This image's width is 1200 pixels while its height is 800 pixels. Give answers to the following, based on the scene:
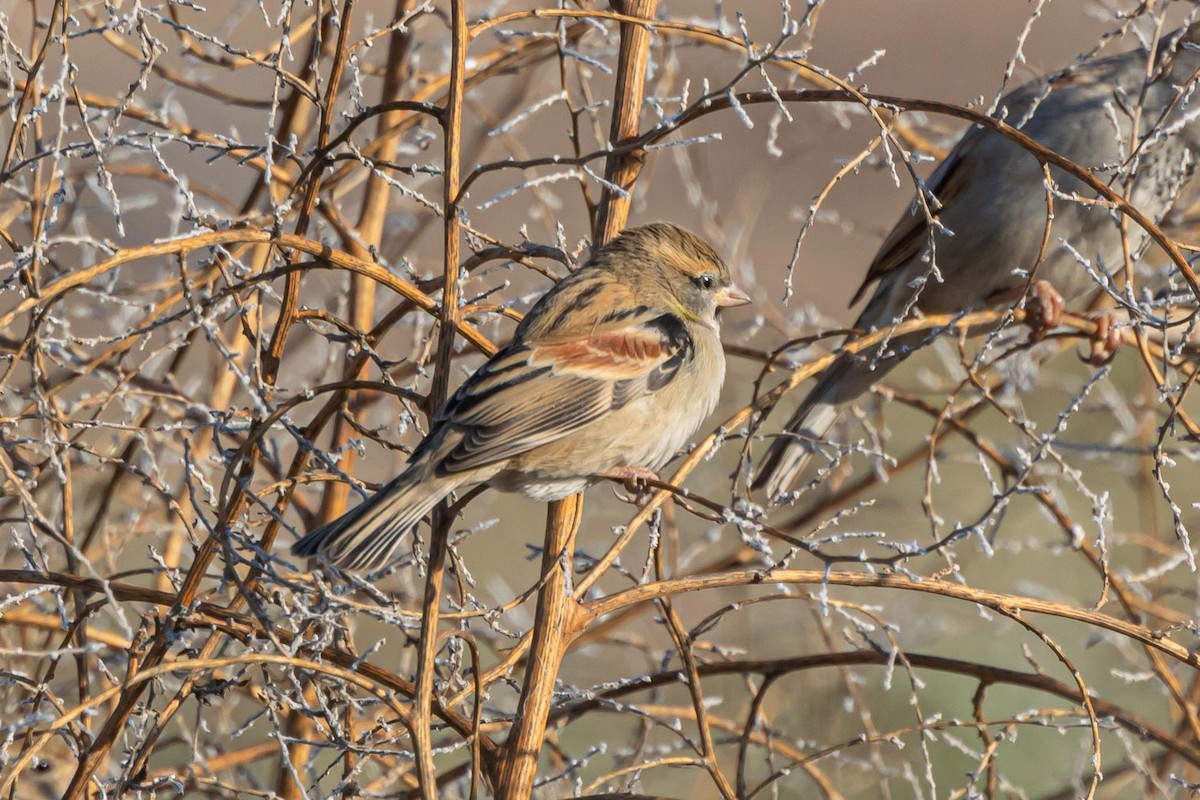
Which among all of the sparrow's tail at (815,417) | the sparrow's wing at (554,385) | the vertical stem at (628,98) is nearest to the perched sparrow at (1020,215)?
the sparrow's tail at (815,417)

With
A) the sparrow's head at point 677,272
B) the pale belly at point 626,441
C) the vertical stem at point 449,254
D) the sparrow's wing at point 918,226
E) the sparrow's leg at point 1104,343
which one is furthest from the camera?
the sparrow's wing at point 918,226

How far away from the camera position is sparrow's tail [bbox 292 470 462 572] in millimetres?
2799

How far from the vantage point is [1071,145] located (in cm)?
506

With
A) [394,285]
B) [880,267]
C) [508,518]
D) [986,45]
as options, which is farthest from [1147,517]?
[986,45]

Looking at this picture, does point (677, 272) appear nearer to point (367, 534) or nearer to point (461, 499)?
point (367, 534)

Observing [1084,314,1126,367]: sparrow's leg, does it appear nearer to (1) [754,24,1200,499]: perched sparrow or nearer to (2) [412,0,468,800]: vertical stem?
(1) [754,24,1200,499]: perched sparrow

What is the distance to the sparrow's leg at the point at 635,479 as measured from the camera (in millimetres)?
3254

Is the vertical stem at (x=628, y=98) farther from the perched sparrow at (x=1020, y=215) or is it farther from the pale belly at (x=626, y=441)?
the perched sparrow at (x=1020, y=215)

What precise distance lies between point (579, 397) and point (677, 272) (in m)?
0.75

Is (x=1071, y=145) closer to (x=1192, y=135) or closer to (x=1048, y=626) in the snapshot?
(x=1192, y=135)

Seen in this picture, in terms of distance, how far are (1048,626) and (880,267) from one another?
3407 millimetres

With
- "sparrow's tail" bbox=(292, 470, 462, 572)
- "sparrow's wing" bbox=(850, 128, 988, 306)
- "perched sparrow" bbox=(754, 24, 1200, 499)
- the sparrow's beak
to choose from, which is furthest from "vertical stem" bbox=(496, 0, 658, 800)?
"sparrow's wing" bbox=(850, 128, 988, 306)

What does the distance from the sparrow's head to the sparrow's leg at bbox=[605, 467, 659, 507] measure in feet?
1.90

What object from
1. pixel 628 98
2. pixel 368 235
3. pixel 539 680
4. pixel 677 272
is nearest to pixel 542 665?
pixel 539 680
